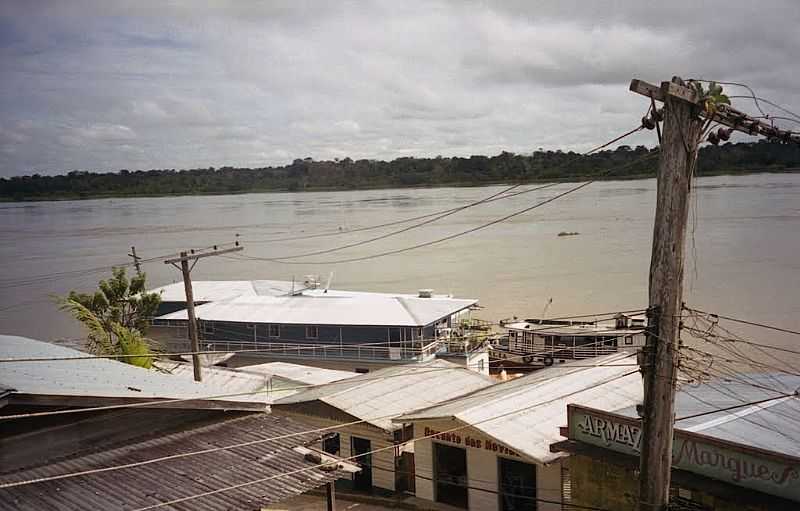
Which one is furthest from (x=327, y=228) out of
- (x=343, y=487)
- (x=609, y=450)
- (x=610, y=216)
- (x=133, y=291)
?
(x=609, y=450)

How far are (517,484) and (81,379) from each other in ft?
29.1

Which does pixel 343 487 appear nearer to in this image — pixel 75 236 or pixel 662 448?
pixel 662 448

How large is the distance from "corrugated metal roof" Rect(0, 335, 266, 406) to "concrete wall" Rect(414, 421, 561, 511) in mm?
5225

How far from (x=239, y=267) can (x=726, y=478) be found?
65797 millimetres

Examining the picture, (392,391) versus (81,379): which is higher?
(81,379)

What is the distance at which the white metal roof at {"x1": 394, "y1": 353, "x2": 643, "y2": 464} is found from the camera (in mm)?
14281

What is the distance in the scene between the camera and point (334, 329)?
3022 centimetres

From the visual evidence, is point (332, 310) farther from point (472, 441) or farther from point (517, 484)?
point (517, 484)

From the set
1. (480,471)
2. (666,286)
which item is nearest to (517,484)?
(480,471)

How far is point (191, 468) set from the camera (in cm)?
959

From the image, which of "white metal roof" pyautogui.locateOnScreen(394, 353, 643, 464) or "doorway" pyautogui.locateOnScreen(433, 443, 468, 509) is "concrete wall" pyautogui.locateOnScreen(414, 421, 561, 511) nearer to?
"doorway" pyautogui.locateOnScreen(433, 443, 468, 509)

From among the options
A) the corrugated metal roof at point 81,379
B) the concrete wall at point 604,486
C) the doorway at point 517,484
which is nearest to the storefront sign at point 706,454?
the concrete wall at point 604,486

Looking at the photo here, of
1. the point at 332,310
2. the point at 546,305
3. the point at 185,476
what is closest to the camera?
the point at 185,476

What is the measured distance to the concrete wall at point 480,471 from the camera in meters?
14.7
